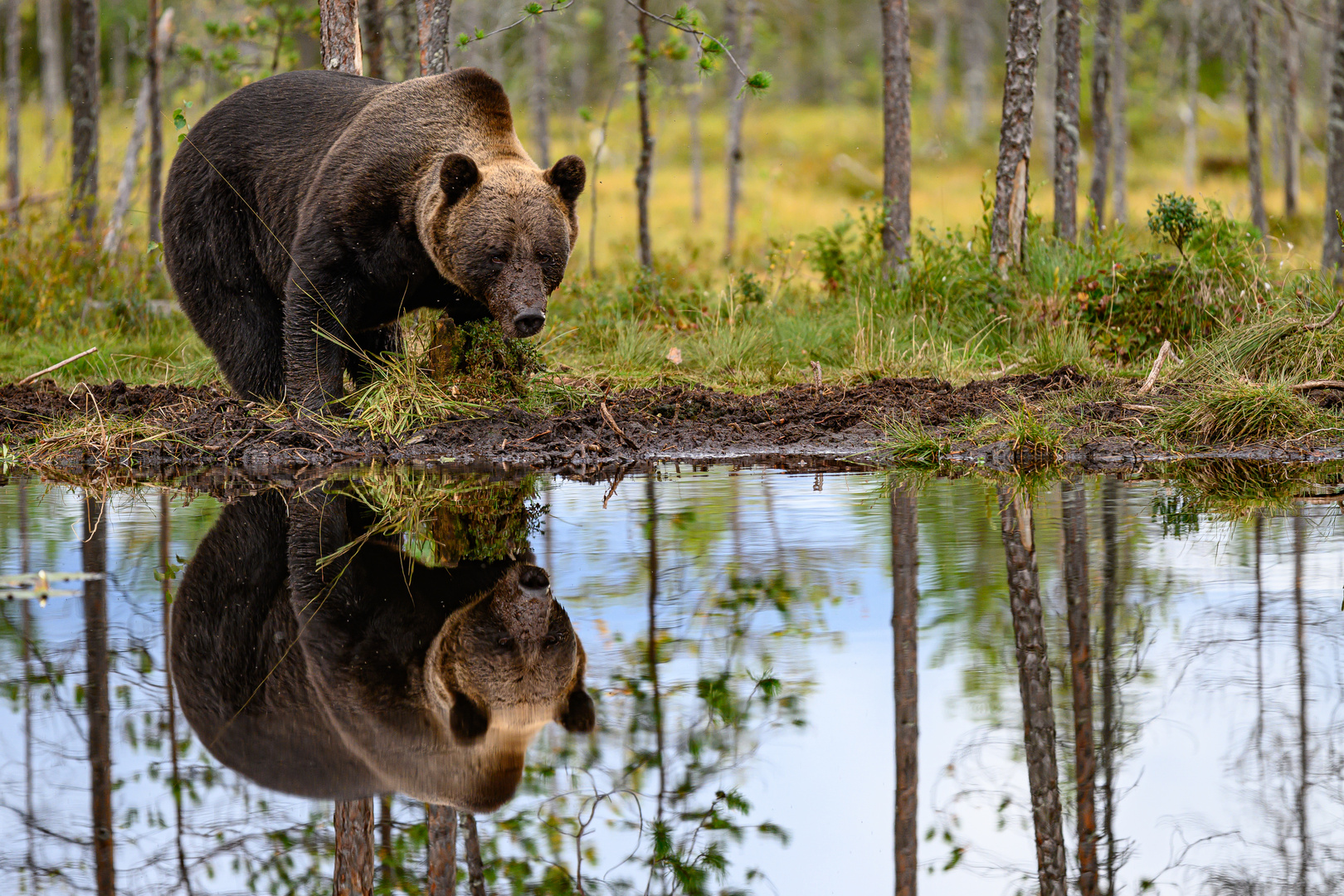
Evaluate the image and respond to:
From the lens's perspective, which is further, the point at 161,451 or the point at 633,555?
the point at 161,451

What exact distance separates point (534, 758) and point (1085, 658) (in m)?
1.47

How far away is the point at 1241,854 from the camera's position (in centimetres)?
238

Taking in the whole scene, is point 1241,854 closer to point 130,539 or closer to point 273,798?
point 273,798

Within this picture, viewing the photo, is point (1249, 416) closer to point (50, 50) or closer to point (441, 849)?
point (441, 849)

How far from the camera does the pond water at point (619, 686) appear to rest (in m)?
2.49

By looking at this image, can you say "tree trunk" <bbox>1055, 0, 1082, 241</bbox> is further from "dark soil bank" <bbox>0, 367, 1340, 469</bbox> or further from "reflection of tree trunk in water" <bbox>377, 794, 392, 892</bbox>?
"reflection of tree trunk in water" <bbox>377, 794, 392, 892</bbox>

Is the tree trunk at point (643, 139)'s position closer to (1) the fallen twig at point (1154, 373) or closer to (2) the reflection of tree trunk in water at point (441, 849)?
(1) the fallen twig at point (1154, 373)

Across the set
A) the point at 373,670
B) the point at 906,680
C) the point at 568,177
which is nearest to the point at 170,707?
the point at 373,670

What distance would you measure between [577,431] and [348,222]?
5.78ft

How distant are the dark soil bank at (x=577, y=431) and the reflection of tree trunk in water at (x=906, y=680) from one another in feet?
7.49

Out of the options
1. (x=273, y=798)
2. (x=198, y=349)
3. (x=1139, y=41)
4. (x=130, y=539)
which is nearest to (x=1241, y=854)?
(x=273, y=798)

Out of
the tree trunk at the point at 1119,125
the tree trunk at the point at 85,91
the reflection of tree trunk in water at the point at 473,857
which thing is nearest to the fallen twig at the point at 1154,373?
the reflection of tree trunk in water at the point at 473,857

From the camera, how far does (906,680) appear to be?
322 centimetres

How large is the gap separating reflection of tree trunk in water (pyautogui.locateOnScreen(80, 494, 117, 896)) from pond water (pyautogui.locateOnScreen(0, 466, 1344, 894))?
0.6 inches
